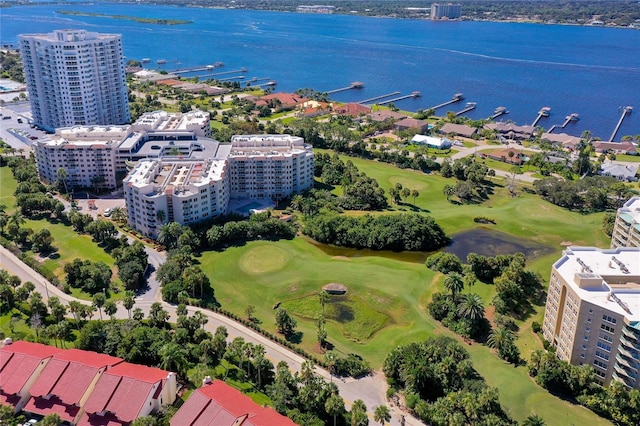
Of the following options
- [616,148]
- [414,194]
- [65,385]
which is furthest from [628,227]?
[65,385]

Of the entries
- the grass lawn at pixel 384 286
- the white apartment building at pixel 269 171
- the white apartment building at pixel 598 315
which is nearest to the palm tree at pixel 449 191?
the grass lawn at pixel 384 286

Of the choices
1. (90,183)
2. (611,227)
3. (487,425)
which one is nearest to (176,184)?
(90,183)

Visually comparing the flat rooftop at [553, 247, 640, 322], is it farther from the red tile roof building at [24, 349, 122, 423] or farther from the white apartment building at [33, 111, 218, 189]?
the white apartment building at [33, 111, 218, 189]

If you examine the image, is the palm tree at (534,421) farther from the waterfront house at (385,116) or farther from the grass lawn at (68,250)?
the waterfront house at (385,116)

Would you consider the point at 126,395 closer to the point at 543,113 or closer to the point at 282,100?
the point at 282,100

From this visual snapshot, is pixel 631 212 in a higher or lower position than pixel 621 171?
higher
